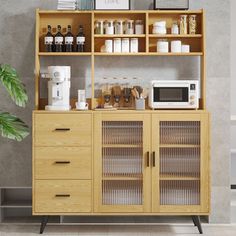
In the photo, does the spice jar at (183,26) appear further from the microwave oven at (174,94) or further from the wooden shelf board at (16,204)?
the wooden shelf board at (16,204)

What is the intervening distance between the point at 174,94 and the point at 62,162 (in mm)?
1088

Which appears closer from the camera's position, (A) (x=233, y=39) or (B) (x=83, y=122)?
(B) (x=83, y=122)

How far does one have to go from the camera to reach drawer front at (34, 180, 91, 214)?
15.2ft

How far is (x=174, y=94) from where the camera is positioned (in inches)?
186

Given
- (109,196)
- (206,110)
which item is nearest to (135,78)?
(206,110)

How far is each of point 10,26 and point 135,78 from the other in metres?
1.20

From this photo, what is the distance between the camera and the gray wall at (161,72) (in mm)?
4957

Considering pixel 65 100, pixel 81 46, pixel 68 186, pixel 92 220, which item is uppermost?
pixel 81 46

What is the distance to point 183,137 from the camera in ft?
15.3

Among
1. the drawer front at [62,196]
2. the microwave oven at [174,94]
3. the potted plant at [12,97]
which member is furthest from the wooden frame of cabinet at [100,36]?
the drawer front at [62,196]

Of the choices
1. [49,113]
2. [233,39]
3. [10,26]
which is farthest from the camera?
[233,39]

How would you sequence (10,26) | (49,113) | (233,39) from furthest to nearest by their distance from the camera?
(233,39) < (10,26) < (49,113)

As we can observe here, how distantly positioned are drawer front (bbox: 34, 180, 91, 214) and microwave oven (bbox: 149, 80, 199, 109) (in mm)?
890

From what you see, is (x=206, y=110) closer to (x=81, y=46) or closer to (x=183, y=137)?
(x=183, y=137)
